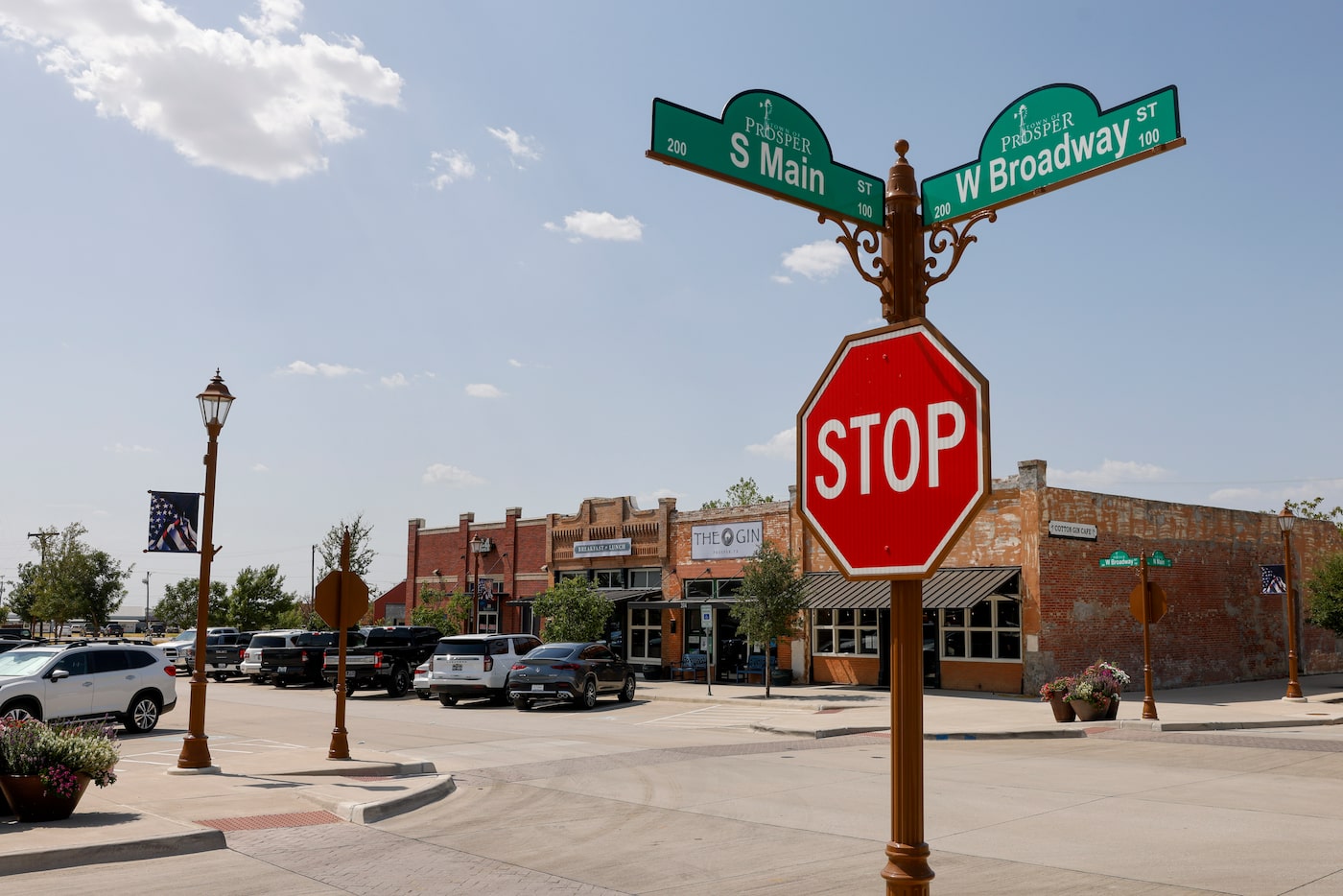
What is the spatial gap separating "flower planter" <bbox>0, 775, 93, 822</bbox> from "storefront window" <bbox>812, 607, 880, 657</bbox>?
945 inches

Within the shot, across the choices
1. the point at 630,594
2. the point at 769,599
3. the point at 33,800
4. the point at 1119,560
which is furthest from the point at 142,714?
the point at 1119,560

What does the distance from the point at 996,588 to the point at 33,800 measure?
23036 mm

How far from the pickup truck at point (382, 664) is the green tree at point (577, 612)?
4.13 metres

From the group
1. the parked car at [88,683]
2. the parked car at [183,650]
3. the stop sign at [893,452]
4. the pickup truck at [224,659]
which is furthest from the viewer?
the parked car at [183,650]

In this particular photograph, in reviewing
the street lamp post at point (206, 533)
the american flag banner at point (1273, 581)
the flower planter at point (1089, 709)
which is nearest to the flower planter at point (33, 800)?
the street lamp post at point (206, 533)

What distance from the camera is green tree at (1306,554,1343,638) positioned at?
32438mm

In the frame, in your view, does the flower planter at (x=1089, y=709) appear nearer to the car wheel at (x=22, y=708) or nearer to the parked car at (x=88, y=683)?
the parked car at (x=88, y=683)

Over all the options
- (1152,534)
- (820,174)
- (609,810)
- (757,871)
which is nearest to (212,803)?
(609,810)

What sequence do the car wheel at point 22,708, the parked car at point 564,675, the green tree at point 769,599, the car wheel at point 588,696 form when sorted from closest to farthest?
the car wheel at point 22,708 < the parked car at point 564,675 < the car wheel at point 588,696 < the green tree at point 769,599

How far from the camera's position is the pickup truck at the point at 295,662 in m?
34.1

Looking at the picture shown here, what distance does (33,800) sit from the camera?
10258mm

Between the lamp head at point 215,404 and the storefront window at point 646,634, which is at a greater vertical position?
the lamp head at point 215,404

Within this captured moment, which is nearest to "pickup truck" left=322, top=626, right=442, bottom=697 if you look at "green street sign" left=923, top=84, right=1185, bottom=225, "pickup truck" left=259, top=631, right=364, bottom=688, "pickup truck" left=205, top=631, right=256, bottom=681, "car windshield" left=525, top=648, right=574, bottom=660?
"pickup truck" left=259, top=631, right=364, bottom=688

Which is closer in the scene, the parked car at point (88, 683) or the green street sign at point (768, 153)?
the green street sign at point (768, 153)
